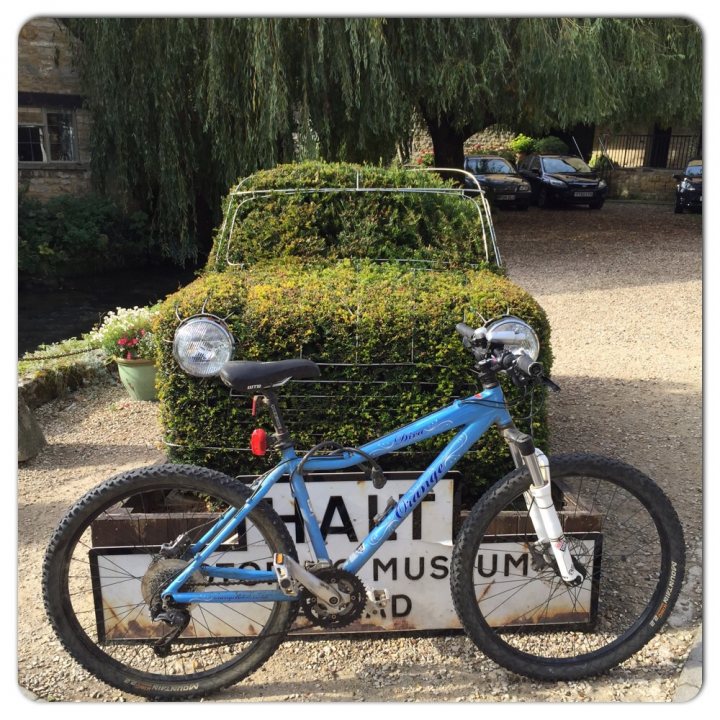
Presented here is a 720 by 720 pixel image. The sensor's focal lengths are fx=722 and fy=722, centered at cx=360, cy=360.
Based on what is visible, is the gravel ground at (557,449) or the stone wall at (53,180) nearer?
the gravel ground at (557,449)

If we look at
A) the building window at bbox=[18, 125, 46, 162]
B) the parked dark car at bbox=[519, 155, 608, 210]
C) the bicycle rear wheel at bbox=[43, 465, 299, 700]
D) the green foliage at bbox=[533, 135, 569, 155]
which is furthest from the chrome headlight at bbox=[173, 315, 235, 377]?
the green foliage at bbox=[533, 135, 569, 155]

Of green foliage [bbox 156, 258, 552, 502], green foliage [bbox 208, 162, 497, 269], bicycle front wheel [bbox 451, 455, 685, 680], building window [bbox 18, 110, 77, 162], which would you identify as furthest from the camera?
building window [bbox 18, 110, 77, 162]

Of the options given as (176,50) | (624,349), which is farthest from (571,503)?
(176,50)

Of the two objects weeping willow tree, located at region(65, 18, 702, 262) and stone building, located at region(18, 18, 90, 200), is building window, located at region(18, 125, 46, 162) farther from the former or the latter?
weeping willow tree, located at region(65, 18, 702, 262)

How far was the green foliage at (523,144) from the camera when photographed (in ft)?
94.5

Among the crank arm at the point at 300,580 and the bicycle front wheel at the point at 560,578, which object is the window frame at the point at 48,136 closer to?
the crank arm at the point at 300,580

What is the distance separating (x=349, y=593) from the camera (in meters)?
2.83

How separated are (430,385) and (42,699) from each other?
2.09m

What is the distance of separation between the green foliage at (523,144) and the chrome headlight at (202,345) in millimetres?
27722

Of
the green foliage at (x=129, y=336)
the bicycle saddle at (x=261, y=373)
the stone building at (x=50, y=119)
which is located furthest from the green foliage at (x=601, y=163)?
the bicycle saddle at (x=261, y=373)

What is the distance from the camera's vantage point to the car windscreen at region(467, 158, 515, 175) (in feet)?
73.0

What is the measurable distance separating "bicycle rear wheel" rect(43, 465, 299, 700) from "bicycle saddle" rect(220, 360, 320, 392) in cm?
38

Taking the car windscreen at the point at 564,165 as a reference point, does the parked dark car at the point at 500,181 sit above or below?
below

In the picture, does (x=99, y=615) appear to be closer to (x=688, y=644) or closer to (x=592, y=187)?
(x=688, y=644)
